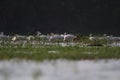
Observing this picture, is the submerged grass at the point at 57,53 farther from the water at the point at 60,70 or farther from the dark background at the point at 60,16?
the dark background at the point at 60,16

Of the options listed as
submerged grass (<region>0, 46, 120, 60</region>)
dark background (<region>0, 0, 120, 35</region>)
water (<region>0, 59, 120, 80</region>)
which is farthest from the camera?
dark background (<region>0, 0, 120, 35</region>)

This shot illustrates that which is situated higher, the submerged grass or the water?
the submerged grass

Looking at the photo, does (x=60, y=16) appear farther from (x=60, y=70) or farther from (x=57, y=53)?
(x=60, y=70)

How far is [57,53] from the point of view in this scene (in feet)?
82.3

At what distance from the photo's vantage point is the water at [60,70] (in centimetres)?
1809

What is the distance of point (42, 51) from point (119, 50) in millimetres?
3716

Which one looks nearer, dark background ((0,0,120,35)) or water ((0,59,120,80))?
water ((0,59,120,80))

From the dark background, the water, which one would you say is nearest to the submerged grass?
the water

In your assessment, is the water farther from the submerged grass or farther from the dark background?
the dark background

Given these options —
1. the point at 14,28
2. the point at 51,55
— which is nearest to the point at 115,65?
the point at 51,55

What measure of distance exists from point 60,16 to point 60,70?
170ft

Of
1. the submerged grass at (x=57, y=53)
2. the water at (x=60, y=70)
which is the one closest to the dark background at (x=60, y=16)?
the submerged grass at (x=57, y=53)

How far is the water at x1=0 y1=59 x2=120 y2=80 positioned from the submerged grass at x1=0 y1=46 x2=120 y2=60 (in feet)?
3.41

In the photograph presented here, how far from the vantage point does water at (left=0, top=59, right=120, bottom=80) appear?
→ 1809cm
